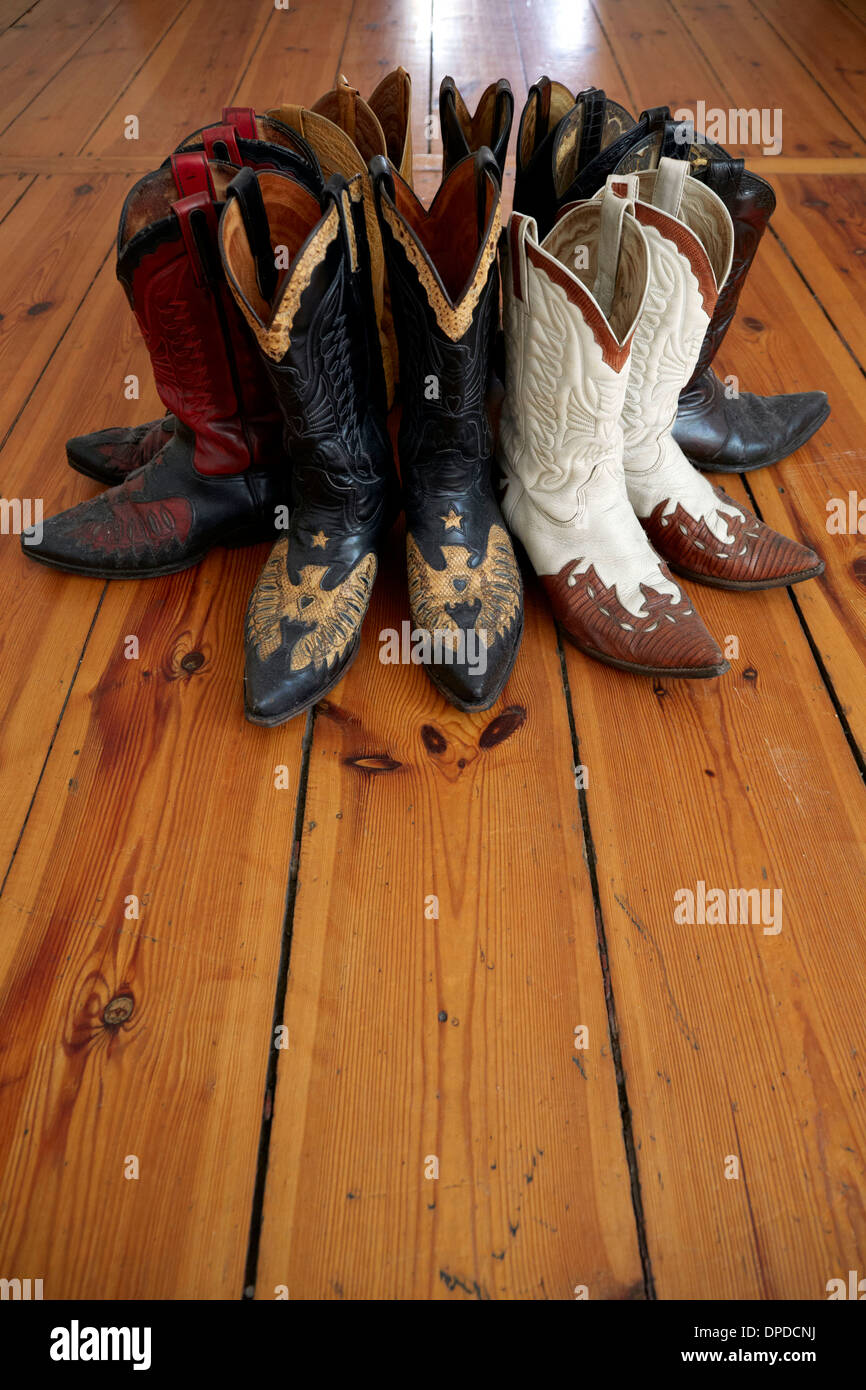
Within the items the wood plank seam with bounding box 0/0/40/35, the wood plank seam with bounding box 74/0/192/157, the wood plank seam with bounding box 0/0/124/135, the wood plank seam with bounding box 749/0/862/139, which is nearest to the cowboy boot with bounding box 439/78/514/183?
the wood plank seam with bounding box 74/0/192/157

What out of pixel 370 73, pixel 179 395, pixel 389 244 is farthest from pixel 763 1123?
pixel 370 73

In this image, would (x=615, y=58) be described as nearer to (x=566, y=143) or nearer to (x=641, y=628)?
(x=566, y=143)

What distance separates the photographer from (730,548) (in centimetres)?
125

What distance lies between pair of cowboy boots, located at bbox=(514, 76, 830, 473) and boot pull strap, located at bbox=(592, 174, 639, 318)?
92 mm

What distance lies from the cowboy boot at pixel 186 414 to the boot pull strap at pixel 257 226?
65 mm

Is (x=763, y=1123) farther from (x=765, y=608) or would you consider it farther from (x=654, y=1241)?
(x=765, y=608)

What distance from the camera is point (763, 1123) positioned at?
84 cm

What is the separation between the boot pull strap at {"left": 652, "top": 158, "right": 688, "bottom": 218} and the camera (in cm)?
107

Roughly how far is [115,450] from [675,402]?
929 mm

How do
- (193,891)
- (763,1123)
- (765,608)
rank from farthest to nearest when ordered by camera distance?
(765,608) < (193,891) < (763,1123)

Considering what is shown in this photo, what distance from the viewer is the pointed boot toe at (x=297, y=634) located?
1116 mm

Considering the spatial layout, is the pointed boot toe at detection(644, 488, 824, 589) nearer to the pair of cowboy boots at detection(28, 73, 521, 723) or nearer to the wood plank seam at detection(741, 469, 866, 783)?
the wood plank seam at detection(741, 469, 866, 783)
